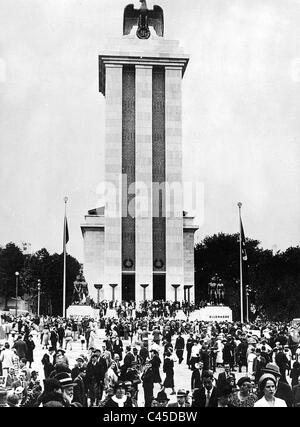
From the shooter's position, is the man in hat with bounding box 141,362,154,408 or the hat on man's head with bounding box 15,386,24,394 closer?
the hat on man's head with bounding box 15,386,24,394

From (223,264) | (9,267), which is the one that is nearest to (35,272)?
(9,267)

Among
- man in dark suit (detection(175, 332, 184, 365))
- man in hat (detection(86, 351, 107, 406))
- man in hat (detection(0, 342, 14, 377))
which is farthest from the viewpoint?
man in dark suit (detection(175, 332, 184, 365))

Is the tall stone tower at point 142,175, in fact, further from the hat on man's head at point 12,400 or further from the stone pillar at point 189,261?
the hat on man's head at point 12,400

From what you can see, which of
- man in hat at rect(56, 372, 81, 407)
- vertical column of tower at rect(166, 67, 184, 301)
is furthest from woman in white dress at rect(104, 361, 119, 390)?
vertical column of tower at rect(166, 67, 184, 301)

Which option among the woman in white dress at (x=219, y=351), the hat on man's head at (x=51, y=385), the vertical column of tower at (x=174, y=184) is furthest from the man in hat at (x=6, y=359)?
the vertical column of tower at (x=174, y=184)

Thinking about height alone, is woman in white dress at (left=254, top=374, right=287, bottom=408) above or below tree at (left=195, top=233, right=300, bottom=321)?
below

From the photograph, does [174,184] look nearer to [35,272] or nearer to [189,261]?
[189,261]

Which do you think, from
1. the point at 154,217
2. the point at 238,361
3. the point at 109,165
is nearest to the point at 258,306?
the point at 154,217

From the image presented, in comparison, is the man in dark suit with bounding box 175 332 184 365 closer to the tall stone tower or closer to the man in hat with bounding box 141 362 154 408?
the man in hat with bounding box 141 362 154 408

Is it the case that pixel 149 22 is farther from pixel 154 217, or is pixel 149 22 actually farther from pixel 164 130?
pixel 154 217
